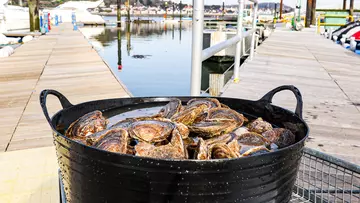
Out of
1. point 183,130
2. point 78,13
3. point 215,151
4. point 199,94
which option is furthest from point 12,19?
point 215,151

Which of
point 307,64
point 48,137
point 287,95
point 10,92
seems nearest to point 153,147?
point 48,137

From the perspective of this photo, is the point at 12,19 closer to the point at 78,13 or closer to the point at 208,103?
the point at 78,13

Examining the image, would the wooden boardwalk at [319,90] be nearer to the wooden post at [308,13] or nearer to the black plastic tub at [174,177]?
the black plastic tub at [174,177]

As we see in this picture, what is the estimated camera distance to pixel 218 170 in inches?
50.0

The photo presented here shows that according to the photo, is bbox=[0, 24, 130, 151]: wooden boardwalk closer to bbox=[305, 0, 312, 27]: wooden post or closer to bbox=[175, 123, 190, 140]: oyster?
bbox=[175, 123, 190, 140]: oyster

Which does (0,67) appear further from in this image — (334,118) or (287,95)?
(334,118)

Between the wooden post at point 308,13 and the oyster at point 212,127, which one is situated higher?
the wooden post at point 308,13

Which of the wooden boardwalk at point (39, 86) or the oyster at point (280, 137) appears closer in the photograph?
the oyster at point (280, 137)

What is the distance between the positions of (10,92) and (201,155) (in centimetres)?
725

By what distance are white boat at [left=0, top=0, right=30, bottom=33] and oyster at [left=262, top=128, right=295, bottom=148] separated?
3031 centimetres

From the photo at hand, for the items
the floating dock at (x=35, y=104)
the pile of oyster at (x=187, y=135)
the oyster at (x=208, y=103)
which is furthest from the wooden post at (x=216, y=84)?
the pile of oyster at (x=187, y=135)

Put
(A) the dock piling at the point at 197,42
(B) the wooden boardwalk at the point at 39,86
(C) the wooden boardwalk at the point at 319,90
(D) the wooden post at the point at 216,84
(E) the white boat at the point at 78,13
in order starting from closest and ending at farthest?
(A) the dock piling at the point at 197,42 < (C) the wooden boardwalk at the point at 319,90 < (B) the wooden boardwalk at the point at 39,86 < (D) the wooden post at the point at 216,84 < (E) the white boat at the point at 78,13

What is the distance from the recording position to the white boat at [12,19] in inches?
1113

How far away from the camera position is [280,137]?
1.84m
